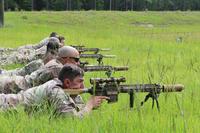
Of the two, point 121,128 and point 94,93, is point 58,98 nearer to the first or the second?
point 94,93

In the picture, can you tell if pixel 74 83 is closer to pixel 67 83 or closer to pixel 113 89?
pixel 67 83

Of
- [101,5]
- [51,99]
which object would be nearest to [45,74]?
[51,99]

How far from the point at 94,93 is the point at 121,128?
82 cm

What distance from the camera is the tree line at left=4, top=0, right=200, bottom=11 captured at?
89.1 m

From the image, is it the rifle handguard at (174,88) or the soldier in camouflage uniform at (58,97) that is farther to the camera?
the rifle handguard at (174,88)

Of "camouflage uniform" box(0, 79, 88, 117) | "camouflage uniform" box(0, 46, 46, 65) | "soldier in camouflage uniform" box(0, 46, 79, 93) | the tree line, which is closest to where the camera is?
"camouflage uniform" box(0, 79, 88, 117)

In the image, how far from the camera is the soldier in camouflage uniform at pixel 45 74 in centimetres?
880

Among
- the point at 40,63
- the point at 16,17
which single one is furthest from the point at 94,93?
Answer: the point at 16,17

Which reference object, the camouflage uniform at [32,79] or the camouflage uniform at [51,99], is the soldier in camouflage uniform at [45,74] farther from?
the camouflage uniform at [51,99]

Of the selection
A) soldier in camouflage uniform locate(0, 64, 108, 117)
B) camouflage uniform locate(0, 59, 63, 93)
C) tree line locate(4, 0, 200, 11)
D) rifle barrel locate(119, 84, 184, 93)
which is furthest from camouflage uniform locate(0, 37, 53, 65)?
tree line locate(4, 0, 200, 11)

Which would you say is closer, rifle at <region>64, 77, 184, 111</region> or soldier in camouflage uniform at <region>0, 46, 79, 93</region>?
rifle at <region>64, 77, 184, 111</region>

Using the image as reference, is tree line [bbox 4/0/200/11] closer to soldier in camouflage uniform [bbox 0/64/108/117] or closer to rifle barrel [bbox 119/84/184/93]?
rifle barrel [bbox 119/84/184/93]

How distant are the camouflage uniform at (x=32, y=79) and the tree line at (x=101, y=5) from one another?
244 ft

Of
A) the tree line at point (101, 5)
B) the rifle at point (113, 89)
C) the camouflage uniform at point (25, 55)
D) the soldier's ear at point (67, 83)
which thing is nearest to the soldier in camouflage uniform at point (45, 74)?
the rifle at point (113, 89)
